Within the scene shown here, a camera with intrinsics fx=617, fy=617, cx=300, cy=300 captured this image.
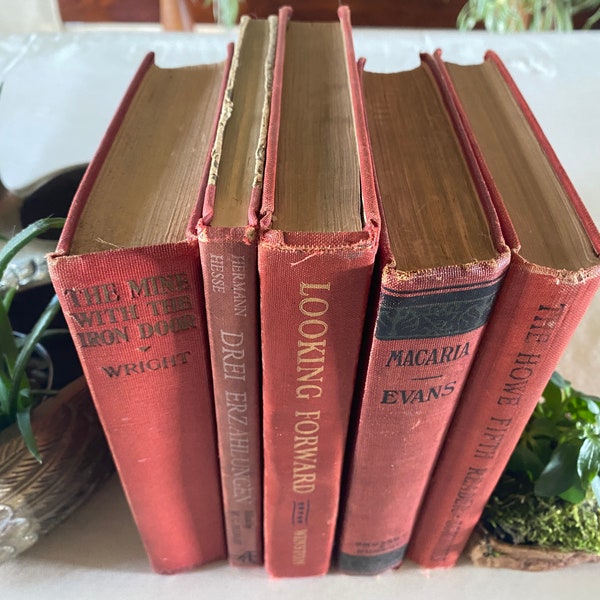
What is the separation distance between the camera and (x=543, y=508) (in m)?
0.43

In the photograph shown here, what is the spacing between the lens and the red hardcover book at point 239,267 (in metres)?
0.28

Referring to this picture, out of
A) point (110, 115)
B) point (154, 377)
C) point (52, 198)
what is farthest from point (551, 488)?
point (110, 115)

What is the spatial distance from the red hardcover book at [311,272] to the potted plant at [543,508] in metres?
0.13

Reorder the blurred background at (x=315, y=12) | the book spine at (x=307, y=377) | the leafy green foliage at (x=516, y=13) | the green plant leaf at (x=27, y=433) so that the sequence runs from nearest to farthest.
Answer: the book spine at (x=307, y=377)
the green plant leaf at (x=27, y=433)
the leafy green foliage at (x=516, y=13)
the blurred background at (x=315, y=12)

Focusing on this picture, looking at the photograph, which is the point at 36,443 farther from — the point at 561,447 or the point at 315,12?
the point at 315,12

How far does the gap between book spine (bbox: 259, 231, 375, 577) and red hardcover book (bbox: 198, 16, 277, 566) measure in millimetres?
10

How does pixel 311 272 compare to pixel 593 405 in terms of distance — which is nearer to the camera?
pixel 311 272

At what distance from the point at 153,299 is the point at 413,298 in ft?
0.41

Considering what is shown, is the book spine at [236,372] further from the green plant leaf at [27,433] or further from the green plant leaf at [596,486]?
the green plant leaf at [596,486]

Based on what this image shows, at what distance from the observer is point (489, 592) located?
0.45 m

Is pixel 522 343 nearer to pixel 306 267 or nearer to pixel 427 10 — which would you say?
pixel 306 267

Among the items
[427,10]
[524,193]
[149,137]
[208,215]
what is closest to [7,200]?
[149,137]

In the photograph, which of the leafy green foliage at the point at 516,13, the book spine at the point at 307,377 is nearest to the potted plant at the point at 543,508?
the book spine at the point at 307,377

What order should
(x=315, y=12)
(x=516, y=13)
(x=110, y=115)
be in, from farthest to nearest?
(x=315, y=12) < (x=516, y=13) < (x=110, y=115)
